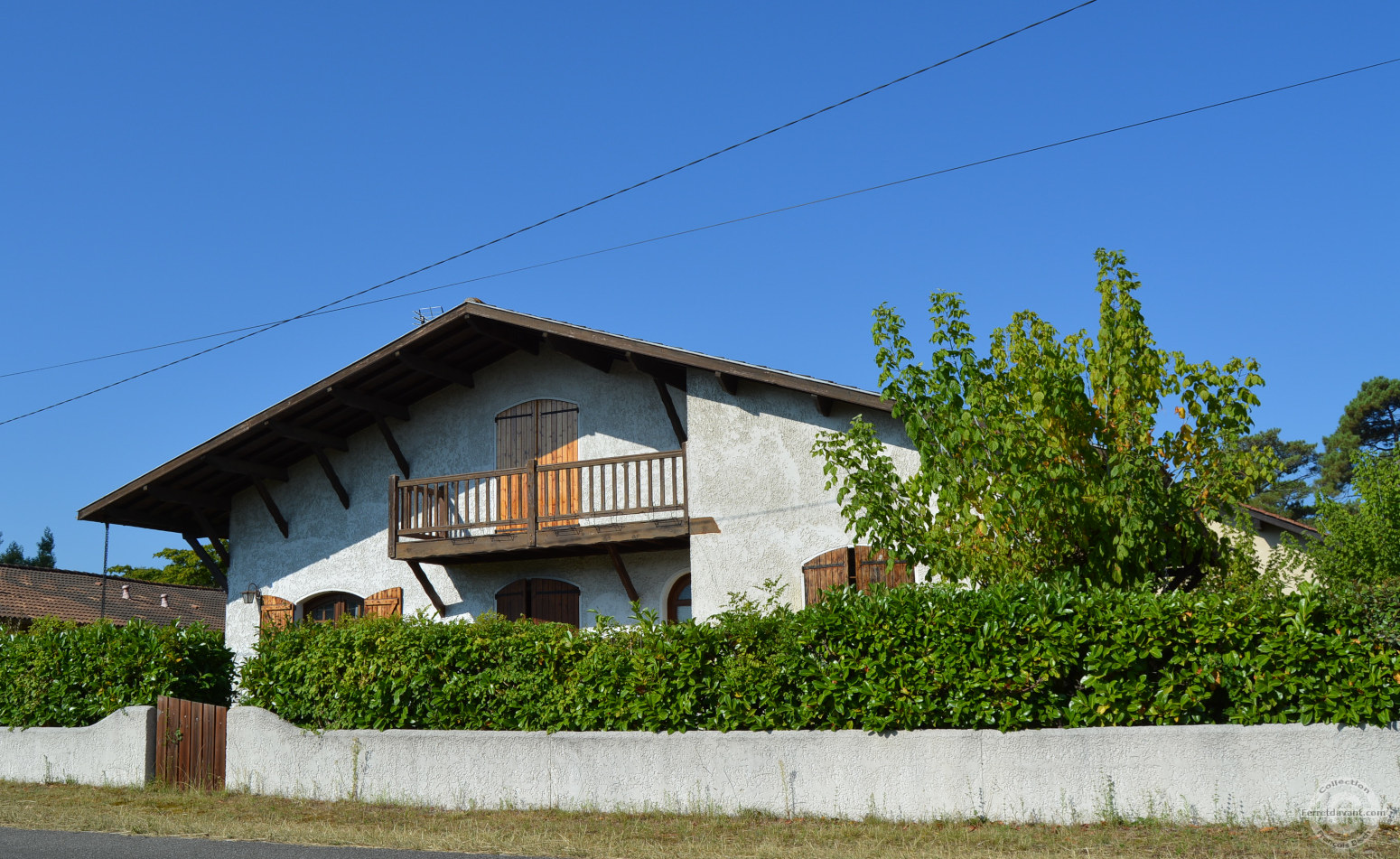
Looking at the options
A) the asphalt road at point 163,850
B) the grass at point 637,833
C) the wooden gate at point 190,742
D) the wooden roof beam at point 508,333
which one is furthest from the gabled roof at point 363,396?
the asphalt road at point 163,850

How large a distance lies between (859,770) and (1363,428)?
158ft

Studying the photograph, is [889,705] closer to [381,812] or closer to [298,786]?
[381,812]

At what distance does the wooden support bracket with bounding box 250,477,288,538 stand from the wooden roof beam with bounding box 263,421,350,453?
116cm

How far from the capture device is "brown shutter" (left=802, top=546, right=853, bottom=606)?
13.8m

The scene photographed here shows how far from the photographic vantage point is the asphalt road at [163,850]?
7.94m

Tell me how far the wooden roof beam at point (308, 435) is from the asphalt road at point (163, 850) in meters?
8.45

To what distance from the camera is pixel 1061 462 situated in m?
8.95

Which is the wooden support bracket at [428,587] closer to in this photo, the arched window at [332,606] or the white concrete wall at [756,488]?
the arched window at [332,606]

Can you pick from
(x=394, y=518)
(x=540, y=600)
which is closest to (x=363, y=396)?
(x=394, y=518)

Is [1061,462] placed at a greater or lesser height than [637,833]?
greater

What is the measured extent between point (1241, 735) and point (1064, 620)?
1353 mm

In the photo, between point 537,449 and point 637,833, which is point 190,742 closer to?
point 637,833

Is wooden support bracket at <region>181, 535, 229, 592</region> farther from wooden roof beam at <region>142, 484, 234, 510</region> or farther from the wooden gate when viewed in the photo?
the wooden gate

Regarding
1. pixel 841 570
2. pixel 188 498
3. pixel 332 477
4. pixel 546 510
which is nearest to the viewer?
pixel 841 570
